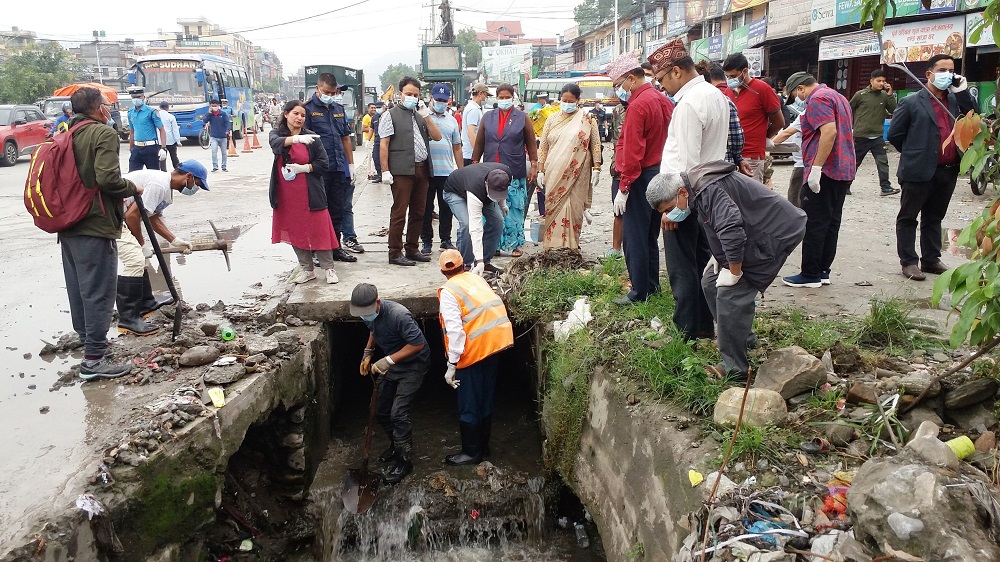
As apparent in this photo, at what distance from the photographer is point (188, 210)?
1036 cm

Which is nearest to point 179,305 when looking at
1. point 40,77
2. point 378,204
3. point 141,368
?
point 141,368

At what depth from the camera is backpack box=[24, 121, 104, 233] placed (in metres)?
4.02

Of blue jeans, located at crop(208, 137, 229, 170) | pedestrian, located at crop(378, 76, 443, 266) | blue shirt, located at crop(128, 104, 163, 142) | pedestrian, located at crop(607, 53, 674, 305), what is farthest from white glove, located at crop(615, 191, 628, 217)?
blue jeans, located at crop(208, 137, 229, 170)

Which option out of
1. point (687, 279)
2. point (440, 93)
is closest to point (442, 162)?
point (440, 93)

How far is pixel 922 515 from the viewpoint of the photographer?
7.56 feet

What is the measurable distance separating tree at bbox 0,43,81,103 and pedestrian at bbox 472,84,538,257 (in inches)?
1268

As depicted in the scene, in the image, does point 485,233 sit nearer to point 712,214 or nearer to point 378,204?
point 712,214

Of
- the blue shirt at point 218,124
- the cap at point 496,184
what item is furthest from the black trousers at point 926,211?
the blue shirt at point 218,124

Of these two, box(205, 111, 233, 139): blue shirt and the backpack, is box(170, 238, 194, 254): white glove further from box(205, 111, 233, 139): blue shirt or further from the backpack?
box(205, 111, 233, 139): blue shirt

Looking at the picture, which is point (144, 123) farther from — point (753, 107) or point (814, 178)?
point (814, 178)

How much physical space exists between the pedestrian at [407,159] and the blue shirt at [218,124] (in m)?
9.81

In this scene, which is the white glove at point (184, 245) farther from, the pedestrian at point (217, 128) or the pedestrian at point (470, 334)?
the pedestrian at point (217, 128)

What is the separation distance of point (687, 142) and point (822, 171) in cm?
182

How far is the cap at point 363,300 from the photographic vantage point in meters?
4.78
